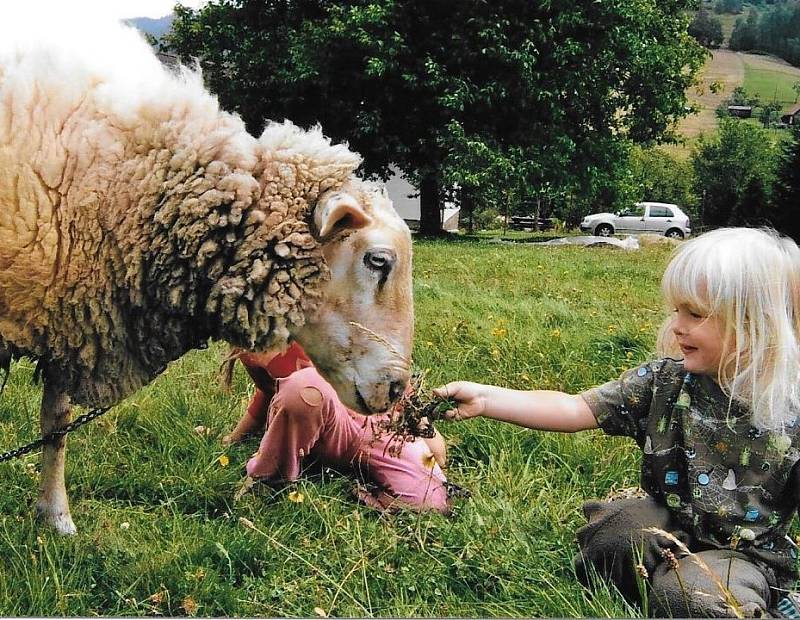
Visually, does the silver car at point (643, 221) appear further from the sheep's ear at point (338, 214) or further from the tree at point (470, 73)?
the sheep's ear at point (338, 214)

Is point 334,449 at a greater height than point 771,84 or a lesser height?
lesser

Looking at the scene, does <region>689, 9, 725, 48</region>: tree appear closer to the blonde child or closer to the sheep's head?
the blonde child

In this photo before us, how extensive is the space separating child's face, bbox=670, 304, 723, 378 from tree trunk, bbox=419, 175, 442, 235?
3.47ft

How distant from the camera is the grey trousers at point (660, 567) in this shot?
1611mm

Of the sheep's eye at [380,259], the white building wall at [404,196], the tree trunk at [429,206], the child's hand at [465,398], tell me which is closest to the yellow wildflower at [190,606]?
the child's hand at [465,398]

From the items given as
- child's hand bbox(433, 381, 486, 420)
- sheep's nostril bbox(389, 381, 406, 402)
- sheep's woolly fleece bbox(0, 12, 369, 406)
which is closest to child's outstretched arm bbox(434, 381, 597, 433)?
child's hand bbox(433, 381, 486, 420)

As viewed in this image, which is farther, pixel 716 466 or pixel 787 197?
pixel 787 197

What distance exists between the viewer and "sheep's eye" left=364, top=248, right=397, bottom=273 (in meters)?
1.89

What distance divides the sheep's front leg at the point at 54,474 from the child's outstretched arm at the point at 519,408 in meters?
1.13

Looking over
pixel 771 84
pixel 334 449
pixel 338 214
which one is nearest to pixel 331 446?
pixel 334 449

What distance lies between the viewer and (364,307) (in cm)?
195

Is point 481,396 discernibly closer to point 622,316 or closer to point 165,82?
point 165,82

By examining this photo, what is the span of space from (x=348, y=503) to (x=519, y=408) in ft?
2.33

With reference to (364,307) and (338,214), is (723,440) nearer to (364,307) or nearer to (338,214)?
(364,307)
